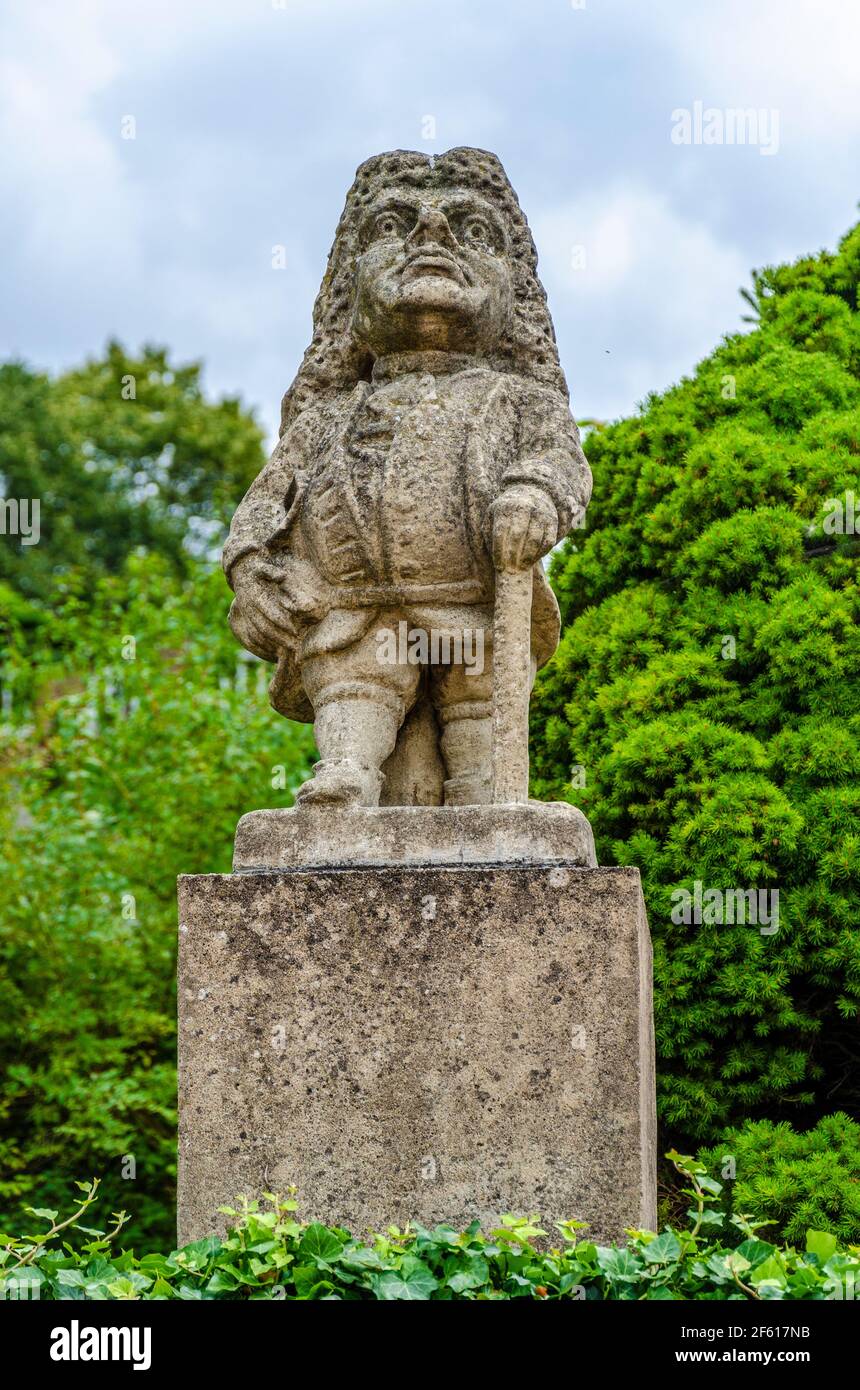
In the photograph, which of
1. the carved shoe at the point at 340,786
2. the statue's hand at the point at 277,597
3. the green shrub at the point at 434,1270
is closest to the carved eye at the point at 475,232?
the statue's hand at the point at 277,597

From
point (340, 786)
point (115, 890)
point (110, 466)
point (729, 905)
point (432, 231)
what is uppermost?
point (110, 466)

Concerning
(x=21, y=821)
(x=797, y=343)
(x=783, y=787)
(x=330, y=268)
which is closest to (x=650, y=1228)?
(x=783, y=787)

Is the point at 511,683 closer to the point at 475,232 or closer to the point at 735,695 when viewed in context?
the point at 475,232

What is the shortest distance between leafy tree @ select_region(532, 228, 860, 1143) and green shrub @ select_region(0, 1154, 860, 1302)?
272 centimetres

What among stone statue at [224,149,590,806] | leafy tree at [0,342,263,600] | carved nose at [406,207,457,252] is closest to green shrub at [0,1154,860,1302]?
stone statue at [224,149,590,806]

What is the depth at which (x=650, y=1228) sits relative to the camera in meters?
4.41

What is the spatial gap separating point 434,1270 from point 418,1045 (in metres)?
0.82

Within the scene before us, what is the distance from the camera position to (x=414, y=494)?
4.87m

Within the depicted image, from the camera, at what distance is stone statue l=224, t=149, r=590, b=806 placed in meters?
4.89

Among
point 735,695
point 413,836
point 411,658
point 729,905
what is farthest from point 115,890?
point 413,836

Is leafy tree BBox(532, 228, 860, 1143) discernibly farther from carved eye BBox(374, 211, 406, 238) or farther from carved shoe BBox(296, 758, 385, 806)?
carved eye BBox(374, 211, 406, 238)

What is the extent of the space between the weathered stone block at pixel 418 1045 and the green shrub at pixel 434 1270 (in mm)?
496

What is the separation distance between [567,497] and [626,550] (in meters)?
2.94

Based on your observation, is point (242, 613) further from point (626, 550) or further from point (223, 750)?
point (223, 750)
